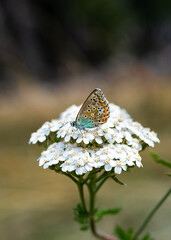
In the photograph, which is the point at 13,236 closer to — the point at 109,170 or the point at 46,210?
the point at 46,210

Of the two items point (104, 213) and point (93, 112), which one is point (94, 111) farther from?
point (104, 213)

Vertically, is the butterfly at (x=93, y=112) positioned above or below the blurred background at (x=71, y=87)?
below

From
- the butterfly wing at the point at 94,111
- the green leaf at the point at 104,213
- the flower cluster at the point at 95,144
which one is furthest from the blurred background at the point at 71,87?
the butterfly wing at the point at 94,111

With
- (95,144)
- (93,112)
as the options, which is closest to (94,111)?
(93,112)

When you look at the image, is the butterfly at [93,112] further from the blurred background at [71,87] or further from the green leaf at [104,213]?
the blurred background at [71,87]

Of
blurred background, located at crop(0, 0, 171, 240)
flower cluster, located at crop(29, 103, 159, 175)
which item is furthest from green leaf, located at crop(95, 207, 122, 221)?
blurred background, located at crop(0, 0, 171, 240)

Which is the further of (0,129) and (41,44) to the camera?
(41,44)

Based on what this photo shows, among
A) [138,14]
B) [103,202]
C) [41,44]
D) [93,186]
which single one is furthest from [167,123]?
[138,14]
